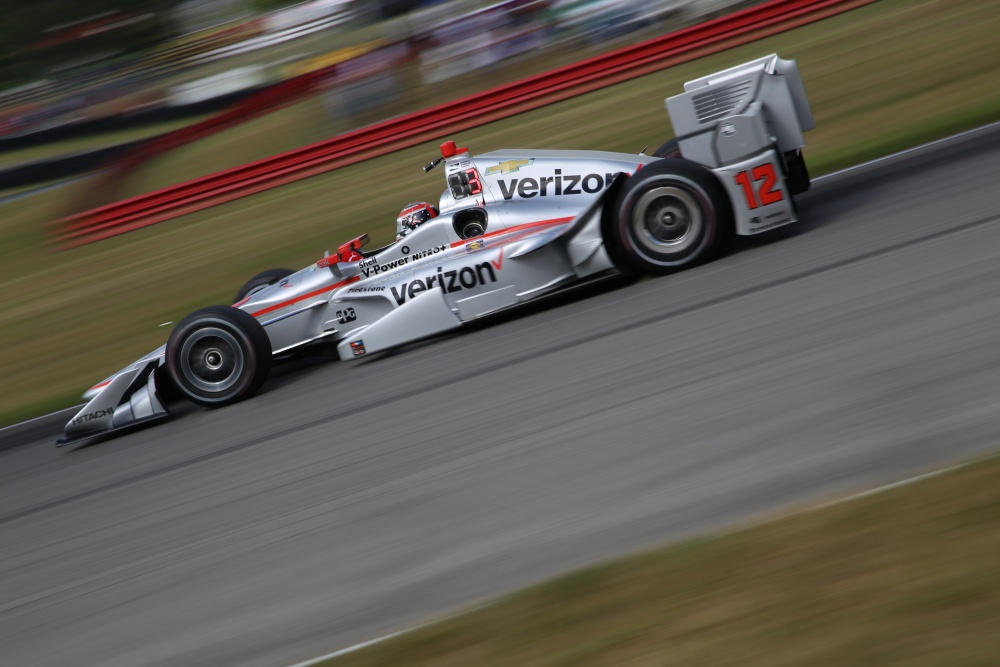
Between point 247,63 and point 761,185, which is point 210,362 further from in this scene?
point 247,63

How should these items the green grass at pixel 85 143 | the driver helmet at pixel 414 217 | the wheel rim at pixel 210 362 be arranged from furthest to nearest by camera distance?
the green grass at pixel 85 143 < the driver helmet at pixel 414 217 < the wheel rim at pixel 210 362

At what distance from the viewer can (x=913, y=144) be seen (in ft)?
33.4

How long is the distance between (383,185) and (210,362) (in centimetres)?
787

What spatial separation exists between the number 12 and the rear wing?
5.5 inches

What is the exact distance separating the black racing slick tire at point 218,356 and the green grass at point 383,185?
2688 millimetres

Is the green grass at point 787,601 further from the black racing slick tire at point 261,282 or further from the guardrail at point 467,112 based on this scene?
the guardrail at point 467,112

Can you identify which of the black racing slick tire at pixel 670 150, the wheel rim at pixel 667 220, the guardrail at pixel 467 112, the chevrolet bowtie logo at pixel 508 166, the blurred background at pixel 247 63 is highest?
the blurred background at pixel 247 63

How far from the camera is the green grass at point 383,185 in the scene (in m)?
11.1

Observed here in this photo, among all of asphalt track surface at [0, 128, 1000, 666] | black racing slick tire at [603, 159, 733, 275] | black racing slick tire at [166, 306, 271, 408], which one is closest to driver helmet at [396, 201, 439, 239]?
asphalt track surface at [0, 128, 1000, 666]

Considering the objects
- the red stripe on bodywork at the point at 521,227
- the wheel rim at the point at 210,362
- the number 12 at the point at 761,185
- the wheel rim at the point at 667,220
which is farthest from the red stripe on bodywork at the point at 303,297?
the number 12 at the point at 761,185

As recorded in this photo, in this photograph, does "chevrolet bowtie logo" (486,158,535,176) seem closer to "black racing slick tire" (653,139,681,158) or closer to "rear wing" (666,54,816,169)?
"rear wing" (666,54,816,169)

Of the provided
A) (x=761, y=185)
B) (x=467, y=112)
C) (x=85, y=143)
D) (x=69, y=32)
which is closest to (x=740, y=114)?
(x=761, y=185)

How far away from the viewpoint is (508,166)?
7.77 m

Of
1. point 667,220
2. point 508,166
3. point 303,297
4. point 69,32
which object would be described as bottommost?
point 667,220
